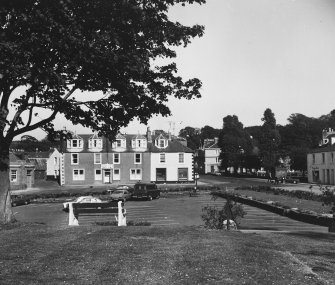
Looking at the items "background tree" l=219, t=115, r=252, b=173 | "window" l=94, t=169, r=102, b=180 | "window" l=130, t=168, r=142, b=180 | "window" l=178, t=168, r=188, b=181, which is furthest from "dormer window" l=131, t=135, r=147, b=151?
"background tree" l=219, t=115, r=252, b=173

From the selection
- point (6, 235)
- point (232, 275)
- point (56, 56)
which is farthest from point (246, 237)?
point (56, 56)

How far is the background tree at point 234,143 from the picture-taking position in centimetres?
10656

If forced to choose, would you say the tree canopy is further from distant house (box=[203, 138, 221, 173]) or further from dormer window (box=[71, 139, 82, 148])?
distant house (box=[203, 138, 221, 173])

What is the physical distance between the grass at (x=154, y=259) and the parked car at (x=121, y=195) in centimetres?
3025

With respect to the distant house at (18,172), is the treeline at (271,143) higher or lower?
higher

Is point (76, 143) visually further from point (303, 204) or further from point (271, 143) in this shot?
point (303, 204)

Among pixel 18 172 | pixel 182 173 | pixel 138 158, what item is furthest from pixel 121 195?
pixel 182 173

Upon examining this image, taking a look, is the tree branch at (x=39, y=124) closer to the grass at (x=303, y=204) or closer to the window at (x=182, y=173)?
the grass at (x=303, y=204)

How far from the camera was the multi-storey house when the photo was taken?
71562 mm

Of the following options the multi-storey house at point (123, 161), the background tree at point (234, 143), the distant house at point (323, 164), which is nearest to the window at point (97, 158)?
the multi-storey house at point (123, 161)

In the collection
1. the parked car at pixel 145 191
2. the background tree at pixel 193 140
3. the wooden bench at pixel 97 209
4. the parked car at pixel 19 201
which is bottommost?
the parked car at pixel 19 201

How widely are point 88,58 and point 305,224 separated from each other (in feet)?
50.3

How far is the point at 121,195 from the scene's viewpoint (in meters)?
44.5

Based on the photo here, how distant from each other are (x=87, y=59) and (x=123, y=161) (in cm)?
5899
